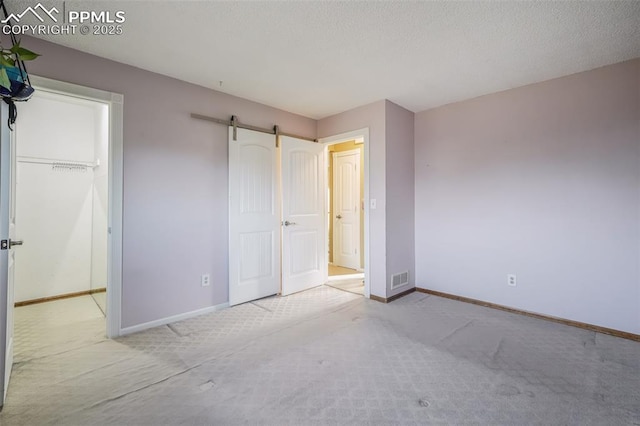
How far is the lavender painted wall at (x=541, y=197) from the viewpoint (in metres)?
2.55

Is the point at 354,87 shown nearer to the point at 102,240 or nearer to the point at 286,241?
the point at 286,241

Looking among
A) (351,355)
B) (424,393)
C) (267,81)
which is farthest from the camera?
(267,81)

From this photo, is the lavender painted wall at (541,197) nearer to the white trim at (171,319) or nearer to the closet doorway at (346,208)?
the closet doorway at (346,208)

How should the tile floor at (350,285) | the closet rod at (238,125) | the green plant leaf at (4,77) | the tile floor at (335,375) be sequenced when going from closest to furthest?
the green plant leaf at (4,77), the tile floor at (335,375), the closet rod at (238,125), the tile floor at (350,285)

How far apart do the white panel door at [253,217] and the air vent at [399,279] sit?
143 cm

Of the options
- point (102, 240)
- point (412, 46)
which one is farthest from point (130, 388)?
point (412, 46)

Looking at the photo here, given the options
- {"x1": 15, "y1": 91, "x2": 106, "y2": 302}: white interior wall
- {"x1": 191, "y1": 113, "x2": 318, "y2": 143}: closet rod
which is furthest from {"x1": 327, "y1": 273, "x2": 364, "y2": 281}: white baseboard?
{"x1": 15, "y1": 91, "x2": 106, "y2": 302}: white interior wall

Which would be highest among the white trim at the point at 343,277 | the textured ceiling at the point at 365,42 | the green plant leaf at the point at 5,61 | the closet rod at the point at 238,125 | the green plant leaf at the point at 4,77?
the textured ceiling at the point at 365,42

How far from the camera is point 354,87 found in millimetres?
3082

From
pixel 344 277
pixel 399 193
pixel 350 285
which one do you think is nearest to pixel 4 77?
pixel 399 193

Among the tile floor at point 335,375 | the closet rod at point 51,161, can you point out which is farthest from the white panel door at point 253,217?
the closet rod at point 51,161

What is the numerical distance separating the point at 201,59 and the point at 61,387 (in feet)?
8.40

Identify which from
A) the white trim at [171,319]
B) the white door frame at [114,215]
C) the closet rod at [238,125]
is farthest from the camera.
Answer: the closet rod at [238,125]

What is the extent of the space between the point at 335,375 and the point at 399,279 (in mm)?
1932
